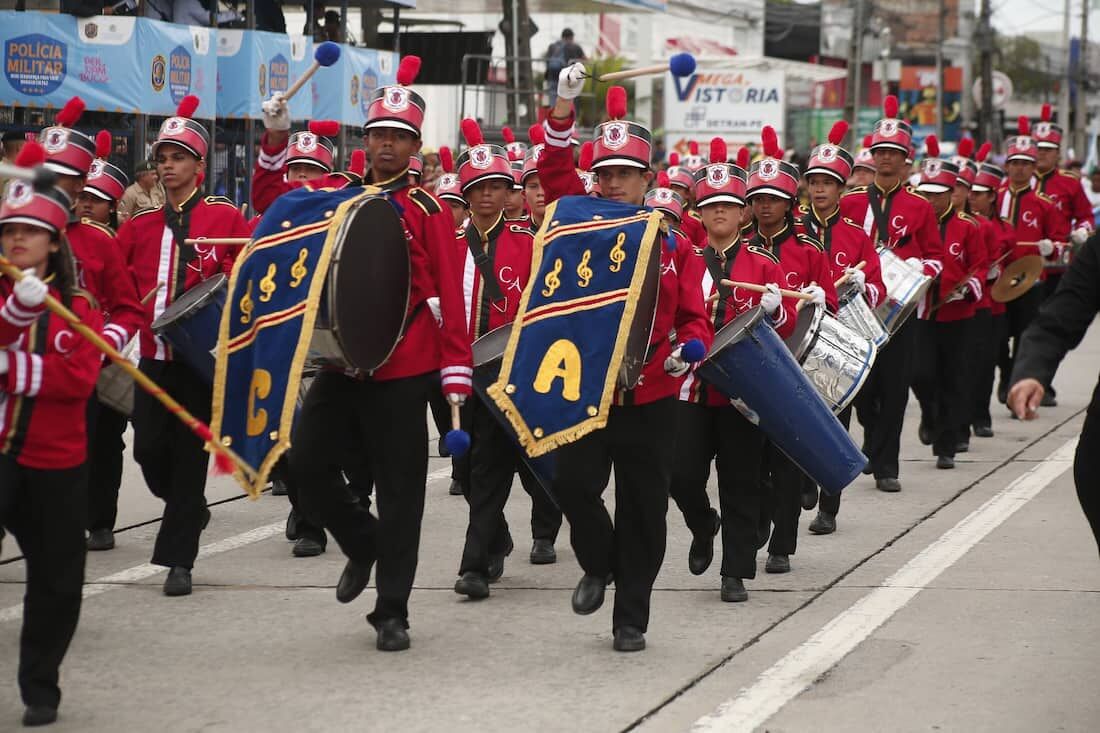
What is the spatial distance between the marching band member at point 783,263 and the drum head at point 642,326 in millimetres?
1822

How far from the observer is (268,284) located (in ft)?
20.7

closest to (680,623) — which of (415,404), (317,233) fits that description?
(415,404)

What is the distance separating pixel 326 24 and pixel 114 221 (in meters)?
10.3

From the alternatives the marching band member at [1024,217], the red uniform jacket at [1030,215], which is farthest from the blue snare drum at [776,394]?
the red uniform jacket at [1030,215]

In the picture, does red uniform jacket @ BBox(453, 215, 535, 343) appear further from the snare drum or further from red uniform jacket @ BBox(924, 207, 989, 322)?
red uniform jacket @ BBox(924, 207, 989, 322)

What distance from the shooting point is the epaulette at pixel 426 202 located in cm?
661

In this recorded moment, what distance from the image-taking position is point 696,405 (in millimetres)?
7645

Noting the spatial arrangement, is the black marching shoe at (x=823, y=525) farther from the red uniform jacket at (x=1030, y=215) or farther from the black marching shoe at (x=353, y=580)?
the red uniform jacket at (x=1030, y=215)

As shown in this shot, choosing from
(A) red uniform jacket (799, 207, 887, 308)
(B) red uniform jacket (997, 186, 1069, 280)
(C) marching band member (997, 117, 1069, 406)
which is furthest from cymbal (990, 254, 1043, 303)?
(A) red uniform jacket (799, 207, 887, 308)

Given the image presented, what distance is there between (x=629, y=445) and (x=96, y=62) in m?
10.3

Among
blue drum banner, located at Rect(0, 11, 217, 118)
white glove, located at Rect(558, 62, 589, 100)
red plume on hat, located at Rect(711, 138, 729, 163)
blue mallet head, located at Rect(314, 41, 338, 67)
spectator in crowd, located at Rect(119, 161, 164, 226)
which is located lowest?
spectator in crowd, located at Rect(119, 161, 164, 226)

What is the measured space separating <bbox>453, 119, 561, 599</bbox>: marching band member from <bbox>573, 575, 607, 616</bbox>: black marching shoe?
1.15m

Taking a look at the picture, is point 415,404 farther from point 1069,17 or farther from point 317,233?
point 1069,17

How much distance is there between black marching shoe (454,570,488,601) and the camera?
7647 millimetres
